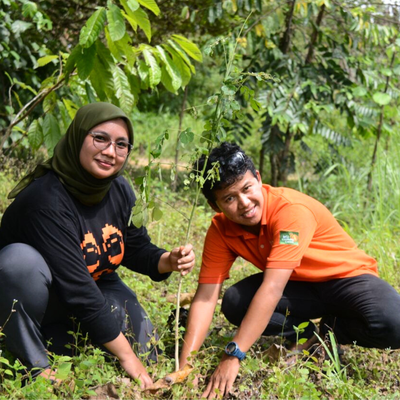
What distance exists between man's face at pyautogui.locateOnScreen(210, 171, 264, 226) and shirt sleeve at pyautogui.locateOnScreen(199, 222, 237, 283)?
7.8 inches

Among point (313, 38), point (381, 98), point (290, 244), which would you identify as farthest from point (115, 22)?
point (313, 38)

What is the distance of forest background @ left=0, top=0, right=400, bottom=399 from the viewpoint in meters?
2.34

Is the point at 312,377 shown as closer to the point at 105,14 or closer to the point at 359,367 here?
the point at 359,367

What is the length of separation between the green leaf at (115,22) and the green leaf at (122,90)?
0.40 meters

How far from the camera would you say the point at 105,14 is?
260 cm

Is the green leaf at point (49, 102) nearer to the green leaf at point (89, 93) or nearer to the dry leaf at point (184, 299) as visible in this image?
the green leaf at point (89, 93)

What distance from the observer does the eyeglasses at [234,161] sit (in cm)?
246

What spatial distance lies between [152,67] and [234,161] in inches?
28.8

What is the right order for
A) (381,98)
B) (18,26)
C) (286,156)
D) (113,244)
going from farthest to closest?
(286,156) → (381,98) → (18,26) → (113,244)

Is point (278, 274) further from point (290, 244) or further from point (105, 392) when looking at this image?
point (105, 392)

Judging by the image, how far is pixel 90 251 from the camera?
2.51m

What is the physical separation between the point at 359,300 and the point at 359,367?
1.12ft

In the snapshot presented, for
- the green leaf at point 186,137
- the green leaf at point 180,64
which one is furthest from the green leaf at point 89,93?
the green leaf at point 186,137

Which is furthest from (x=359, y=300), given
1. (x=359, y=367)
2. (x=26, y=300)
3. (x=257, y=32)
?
(x=257, y=32)
